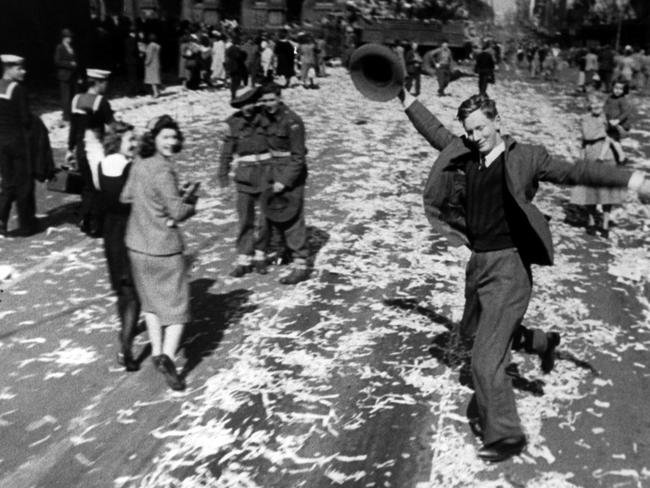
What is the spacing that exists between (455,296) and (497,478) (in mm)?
3297

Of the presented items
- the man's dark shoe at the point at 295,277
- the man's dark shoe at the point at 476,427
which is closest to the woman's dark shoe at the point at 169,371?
the man's dark shoe at the point at 476,427

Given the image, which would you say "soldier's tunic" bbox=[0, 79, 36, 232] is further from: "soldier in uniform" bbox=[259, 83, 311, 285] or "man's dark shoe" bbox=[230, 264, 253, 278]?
"soldier in uniform" bbox=[259, 83, 311, 285]

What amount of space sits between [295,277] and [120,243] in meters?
2.41

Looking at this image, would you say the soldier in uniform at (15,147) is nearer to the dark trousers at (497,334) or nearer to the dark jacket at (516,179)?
the dark jacket at (516,179)

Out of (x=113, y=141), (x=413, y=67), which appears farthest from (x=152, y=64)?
(x=113, y=141)

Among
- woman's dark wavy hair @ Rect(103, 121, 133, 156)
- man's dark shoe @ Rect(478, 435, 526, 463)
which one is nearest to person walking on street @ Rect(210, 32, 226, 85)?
woman's dark wavy hair @ Rect(103, 121, 133, 156)

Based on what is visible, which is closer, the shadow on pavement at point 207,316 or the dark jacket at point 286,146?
the shadow on pavement at point 207,316

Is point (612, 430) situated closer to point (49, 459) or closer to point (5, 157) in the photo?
point (49, 459)

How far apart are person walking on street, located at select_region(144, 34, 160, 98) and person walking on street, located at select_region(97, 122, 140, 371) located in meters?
15.4

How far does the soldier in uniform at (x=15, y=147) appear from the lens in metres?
8.57

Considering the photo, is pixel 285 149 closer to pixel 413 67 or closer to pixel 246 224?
pixel 246 224

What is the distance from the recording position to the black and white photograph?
4617 mm

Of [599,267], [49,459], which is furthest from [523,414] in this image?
[599,267]

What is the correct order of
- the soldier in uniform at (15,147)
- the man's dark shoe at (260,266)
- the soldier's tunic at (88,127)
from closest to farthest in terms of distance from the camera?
the man's dark shoe at (260,266)
the soldier's tunic at (88,127)
the soldier in uniform at (15,147)
